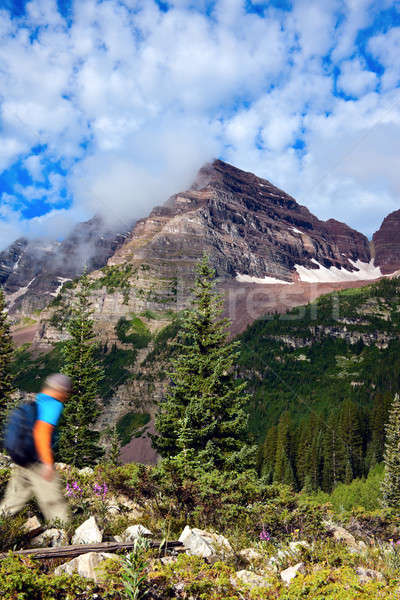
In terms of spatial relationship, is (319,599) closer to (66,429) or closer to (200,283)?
(200,283)

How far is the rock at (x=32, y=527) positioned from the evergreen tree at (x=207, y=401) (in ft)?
25.1

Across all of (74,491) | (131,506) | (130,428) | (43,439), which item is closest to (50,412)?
(43,439)

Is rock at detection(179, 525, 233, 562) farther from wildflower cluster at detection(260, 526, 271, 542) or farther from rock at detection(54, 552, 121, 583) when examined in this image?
rock at detection(54, 552, 121, 583)

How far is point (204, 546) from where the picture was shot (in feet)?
21.5

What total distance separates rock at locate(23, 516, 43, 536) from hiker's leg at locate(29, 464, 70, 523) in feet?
2.50

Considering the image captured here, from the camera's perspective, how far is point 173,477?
10.8 m

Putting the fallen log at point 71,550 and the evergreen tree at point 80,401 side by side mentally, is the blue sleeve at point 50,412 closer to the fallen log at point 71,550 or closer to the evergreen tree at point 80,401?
the fallen log at point 71,550

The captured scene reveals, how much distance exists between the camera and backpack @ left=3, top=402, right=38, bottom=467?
7.58m

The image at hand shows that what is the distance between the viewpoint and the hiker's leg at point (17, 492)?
752 cm

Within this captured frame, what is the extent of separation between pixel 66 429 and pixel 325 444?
79.6 meters

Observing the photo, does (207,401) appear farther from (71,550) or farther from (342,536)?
(71,550)

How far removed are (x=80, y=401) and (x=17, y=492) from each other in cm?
2608

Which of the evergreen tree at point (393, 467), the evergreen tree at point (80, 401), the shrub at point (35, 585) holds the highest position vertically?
the shrub at point (35, 585)

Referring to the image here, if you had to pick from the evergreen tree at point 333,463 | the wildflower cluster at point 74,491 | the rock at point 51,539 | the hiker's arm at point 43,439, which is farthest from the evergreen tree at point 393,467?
the rock at point 51,539
